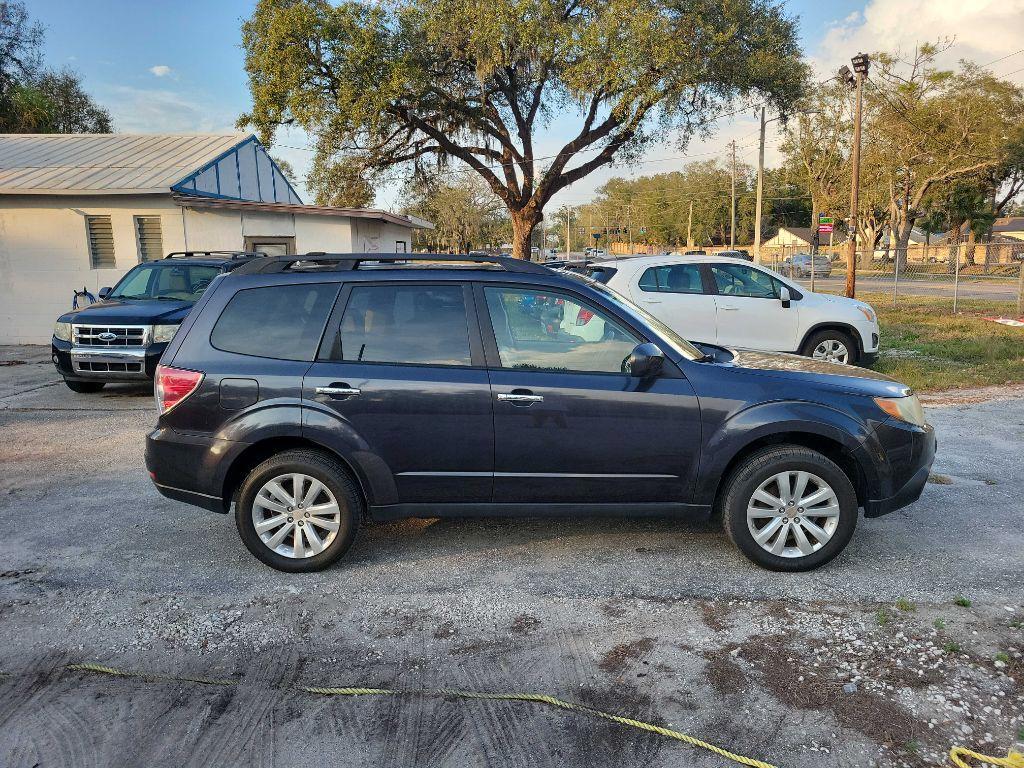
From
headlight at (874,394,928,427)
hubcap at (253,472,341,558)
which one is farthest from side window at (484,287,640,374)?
headlight at (874,394,928,427)

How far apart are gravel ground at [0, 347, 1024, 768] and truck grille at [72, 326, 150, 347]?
13.3 feet

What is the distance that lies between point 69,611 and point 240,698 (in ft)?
4.61

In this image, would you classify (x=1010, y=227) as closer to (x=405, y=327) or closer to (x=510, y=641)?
(x=405, y=327)

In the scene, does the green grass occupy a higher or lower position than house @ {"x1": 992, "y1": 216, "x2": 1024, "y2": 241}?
lower

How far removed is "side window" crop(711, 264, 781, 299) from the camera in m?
9.79

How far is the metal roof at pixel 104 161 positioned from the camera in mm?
15125

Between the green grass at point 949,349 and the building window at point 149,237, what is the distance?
14.2 m

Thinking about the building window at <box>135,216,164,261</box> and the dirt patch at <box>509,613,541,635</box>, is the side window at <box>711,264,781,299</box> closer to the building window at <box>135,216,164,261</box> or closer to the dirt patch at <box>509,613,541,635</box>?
the dirt patch at <box>509,613,541,635</box>

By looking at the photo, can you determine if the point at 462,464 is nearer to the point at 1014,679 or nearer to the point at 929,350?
the point at 1014,679

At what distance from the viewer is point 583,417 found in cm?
394

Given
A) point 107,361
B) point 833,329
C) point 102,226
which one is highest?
point 102,226

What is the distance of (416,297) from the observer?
416cm

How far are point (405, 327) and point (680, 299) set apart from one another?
6.39 meters

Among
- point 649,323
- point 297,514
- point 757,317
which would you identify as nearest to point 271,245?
point 757,317
